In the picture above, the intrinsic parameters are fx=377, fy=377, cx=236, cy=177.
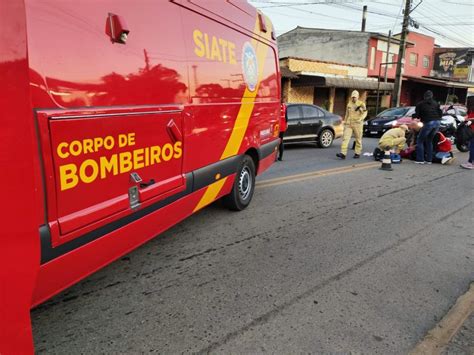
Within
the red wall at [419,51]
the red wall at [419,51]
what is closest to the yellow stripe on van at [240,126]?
the red wall at [419,51]

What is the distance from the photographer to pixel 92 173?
231cm

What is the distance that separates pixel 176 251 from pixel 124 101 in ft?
6.04

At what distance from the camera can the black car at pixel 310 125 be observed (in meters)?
11.7

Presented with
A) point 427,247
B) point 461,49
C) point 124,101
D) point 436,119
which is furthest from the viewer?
point 461,49

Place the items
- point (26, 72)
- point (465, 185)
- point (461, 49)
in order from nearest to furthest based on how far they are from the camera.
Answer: point (26, 72), point (465, 185), point (461, 49)

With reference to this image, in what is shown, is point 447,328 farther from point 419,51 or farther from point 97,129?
point 419,51

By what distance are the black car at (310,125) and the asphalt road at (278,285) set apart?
6.31 metres

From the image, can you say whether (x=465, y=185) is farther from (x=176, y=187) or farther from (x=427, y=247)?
(x=176, y=187)

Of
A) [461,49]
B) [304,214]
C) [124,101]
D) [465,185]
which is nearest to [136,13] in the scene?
[124,101]

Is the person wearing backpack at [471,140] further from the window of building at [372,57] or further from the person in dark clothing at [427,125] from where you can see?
the window of building at [372,57]

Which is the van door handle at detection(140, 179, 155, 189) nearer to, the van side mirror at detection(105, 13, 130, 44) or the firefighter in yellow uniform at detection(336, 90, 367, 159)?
the van side mirror at detection(105, 13, 130, 44)

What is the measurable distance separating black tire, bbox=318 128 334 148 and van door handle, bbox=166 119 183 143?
Result: 964 centimetres

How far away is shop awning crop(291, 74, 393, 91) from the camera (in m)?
21.8

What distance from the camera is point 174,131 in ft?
10.3
